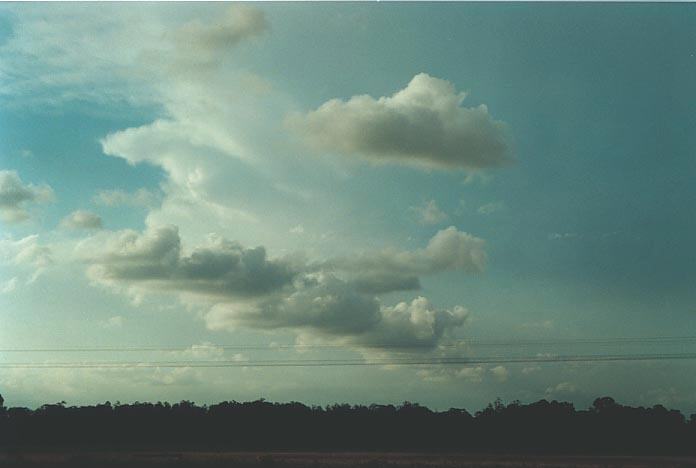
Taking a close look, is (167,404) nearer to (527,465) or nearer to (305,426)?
(305,426)

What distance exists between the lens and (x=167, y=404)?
549ft

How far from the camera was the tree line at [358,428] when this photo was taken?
417 ft

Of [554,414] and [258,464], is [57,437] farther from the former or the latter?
[554,414]

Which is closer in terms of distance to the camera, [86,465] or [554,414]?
[86,465]

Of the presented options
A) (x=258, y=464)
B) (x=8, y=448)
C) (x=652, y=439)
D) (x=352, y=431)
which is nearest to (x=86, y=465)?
(x=258, y=464)

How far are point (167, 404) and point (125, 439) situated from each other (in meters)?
28.6

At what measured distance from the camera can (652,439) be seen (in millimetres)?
125812

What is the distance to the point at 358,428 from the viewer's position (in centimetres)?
14312

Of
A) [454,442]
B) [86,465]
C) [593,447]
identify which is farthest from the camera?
[454,442]

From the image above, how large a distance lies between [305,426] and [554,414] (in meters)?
51.9

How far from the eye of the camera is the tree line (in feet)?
417

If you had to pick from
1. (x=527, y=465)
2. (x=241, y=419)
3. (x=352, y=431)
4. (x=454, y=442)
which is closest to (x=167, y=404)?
(x=241, y=419)

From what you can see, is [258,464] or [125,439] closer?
[258,464]

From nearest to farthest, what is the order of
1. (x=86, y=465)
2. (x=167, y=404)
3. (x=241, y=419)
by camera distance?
1. (x=86, y=465)
2. (x=241, y=419)
3. (x=167, y=404)
